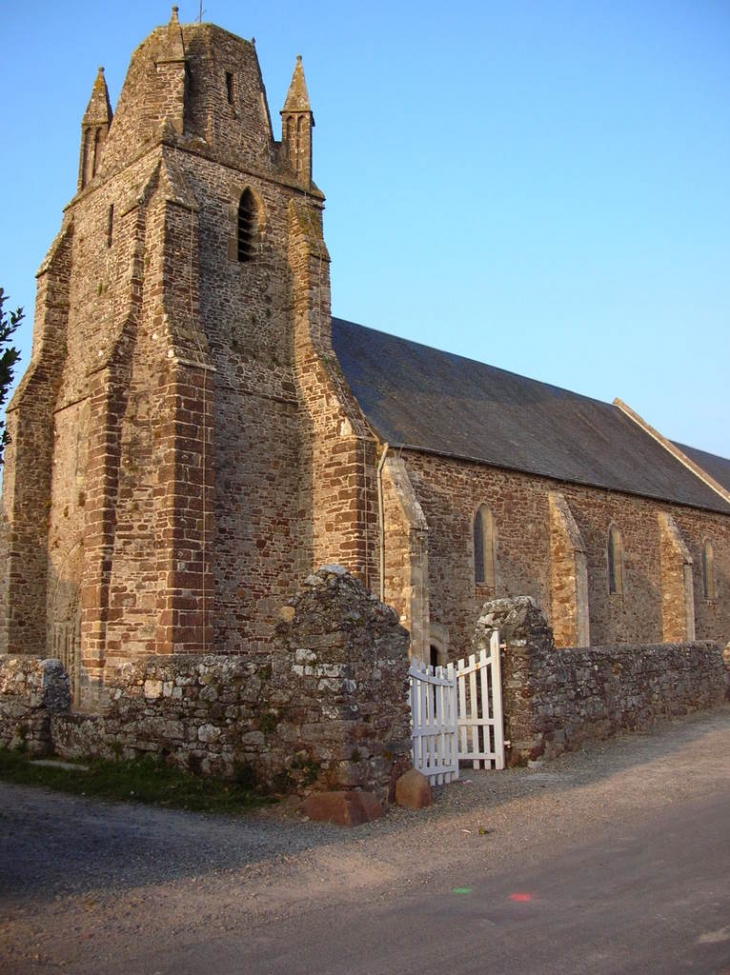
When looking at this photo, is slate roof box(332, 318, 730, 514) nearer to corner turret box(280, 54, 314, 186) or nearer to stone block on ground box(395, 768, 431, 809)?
corner turret box(280, 54, 314, 186)

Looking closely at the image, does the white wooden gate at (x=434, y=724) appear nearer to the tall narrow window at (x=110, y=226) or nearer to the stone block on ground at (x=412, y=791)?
the stone block on ground at (x=412, y=791)

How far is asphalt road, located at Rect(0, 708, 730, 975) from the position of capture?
16.9ft

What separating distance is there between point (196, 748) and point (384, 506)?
31.2ft

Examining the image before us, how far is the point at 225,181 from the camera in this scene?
65.2ft

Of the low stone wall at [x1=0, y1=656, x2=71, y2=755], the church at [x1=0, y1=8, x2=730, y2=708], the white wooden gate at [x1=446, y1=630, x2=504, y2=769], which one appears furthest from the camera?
the church at [x1=0, y1=8, x2=730, y2=708]

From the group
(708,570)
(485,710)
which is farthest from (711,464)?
(485,710)

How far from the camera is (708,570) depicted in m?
30.5

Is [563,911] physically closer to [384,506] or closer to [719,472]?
[384,506]

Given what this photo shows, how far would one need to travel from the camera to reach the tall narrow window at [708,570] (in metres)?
30.3

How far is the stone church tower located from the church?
0.15ft

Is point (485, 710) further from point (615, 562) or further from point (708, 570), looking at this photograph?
point (708, 570)

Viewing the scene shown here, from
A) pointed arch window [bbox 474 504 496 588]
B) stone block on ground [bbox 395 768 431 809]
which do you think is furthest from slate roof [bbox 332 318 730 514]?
stone block on ground [bbox 395 768 431 809]

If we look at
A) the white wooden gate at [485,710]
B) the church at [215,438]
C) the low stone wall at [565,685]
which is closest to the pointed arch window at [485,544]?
the church at [215,438]

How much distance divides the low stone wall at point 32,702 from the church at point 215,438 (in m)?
3.96
